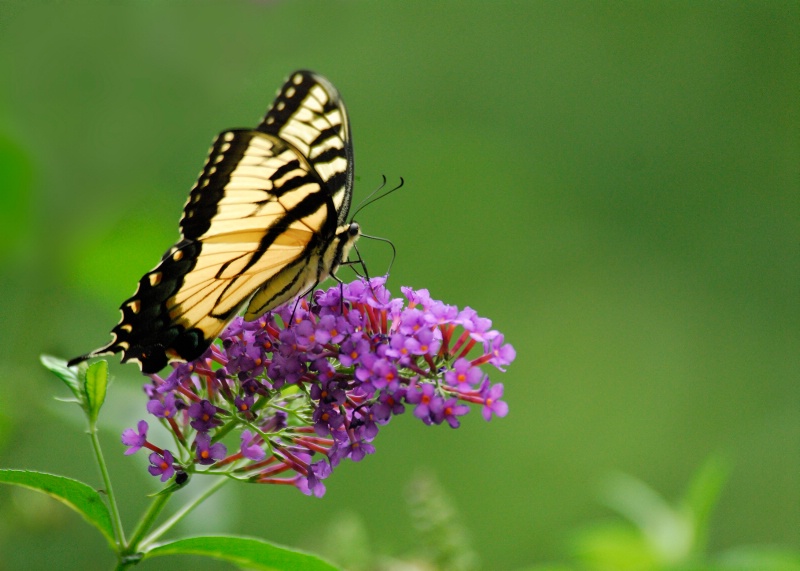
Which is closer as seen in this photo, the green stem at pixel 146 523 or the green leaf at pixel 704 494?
the green stem at pixel 146 523

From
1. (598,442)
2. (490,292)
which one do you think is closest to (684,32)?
(490,292)

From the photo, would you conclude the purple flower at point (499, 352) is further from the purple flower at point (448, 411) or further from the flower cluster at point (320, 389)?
the purple flower at point (448, 411)

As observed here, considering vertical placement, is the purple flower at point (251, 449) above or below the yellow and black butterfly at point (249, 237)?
below

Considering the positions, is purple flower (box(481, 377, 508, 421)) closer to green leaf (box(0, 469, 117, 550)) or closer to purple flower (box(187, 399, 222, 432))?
purple flower (box(187, 399, 222, 432))

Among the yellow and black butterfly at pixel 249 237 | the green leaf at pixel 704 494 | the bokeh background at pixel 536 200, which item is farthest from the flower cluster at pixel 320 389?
the bokeh background at pixel 536 200

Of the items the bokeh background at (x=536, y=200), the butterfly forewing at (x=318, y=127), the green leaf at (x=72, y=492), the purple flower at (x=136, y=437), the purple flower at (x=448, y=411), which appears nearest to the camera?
the green leaf at (x=72, y=492)
